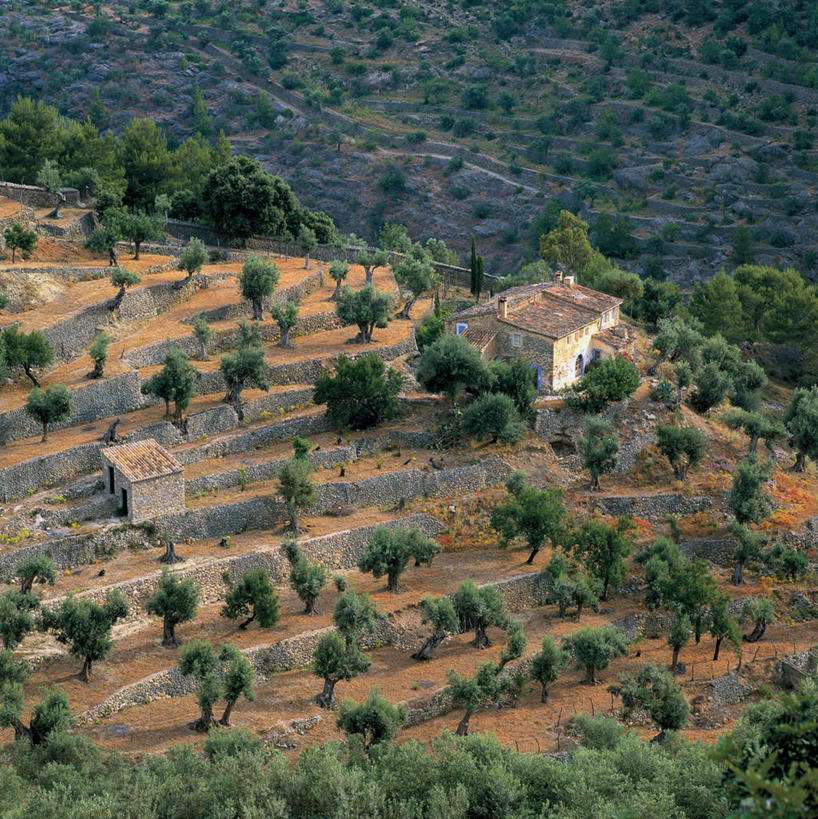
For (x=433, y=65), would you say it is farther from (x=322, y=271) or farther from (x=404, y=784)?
(x=404, y=784)

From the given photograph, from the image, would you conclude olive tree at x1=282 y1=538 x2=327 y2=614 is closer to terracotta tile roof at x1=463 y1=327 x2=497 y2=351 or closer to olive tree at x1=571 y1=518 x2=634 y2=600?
olive tree at x1=571 y1=518 x2=634 y2=600

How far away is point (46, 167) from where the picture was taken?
77250 mm

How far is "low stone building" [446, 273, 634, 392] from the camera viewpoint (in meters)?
60.2

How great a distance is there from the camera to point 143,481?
1951 inches

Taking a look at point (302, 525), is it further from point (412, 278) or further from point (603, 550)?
point (412, 278)

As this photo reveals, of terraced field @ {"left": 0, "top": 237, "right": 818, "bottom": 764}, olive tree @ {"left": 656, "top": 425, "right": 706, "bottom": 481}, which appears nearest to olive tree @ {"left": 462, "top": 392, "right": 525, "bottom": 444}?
terraced field @ {"left": 0, "top": 237, "right": 818, "bottom": 764}

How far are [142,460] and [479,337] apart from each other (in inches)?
671

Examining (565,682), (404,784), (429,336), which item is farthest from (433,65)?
(404,784)

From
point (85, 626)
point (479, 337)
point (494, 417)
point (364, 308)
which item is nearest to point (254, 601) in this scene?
point (85, 626)

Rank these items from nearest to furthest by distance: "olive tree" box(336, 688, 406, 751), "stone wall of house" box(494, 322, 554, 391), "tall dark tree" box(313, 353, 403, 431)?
"olive tree" box(336, 688, 406, 751) < "tall dark tree" box(313, 353, 403, 431) < "stone wall of house" box(494, 322, 554, 391)

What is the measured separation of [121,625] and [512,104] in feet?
A: 336

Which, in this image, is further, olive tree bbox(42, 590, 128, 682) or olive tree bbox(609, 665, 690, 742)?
olive tree bbox(609, 665, 690, 742)

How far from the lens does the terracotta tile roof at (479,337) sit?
60.2 m

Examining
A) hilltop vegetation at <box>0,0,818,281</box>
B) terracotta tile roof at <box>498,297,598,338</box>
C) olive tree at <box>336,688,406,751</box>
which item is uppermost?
terracotta tile roof at <box>498,297,598,338</box>
